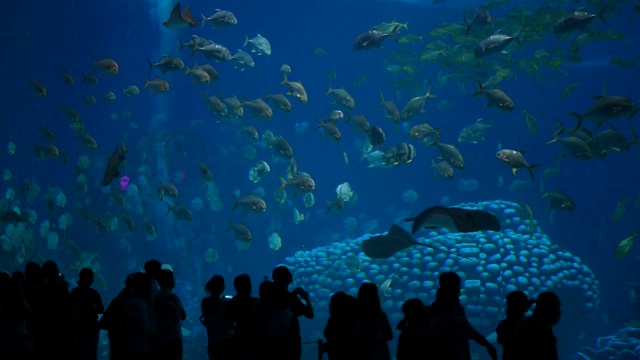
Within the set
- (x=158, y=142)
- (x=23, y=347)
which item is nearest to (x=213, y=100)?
(x=23, y=347)

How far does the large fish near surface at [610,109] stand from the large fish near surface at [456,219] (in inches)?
139

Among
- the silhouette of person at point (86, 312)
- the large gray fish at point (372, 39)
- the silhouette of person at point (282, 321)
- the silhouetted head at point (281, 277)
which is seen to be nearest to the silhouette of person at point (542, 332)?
the silhouette of person at point (282, 321)

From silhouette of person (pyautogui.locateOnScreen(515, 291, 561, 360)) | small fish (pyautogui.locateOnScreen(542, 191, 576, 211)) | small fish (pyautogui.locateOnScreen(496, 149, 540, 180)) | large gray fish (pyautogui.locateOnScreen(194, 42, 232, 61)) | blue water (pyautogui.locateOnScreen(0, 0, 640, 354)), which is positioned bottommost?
silhouette of person (pyautogui.locateOnScreen(515, 291, 561, 360))

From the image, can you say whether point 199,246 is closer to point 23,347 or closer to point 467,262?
point 467,262

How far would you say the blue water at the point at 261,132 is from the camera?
76.3 ft

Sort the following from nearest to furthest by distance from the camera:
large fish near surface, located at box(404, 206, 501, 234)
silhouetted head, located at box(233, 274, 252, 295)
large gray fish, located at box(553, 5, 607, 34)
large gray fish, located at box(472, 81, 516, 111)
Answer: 1. silhouetted head, located at box(233, 274, 252, 295)
2. large fish near surface, located at box(404, 206, 501, 234)
3. large gray fish, located at box(472, 81, 516, 111)
4. large gray fish, located at box(553, 5, 607, 34)

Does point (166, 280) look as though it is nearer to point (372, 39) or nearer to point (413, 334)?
point (413, 334)

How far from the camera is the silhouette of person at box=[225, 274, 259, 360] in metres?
3.90

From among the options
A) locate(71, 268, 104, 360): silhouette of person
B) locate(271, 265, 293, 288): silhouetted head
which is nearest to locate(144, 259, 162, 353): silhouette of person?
locate(71, 268, 104, 360): silhouette of person

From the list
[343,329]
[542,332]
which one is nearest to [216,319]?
[343,329]

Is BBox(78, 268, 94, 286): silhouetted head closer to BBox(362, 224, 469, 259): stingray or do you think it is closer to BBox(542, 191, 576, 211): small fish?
BBox(362, 224, 469, 259): stingray

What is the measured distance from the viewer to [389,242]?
29.6ft

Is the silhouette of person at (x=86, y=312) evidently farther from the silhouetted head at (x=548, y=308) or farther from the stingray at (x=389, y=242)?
the stingray at (x=389, y=242)

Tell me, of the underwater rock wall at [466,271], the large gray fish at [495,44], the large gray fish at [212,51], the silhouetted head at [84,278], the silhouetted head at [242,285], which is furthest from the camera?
the underwater rock wall at [466,271]
